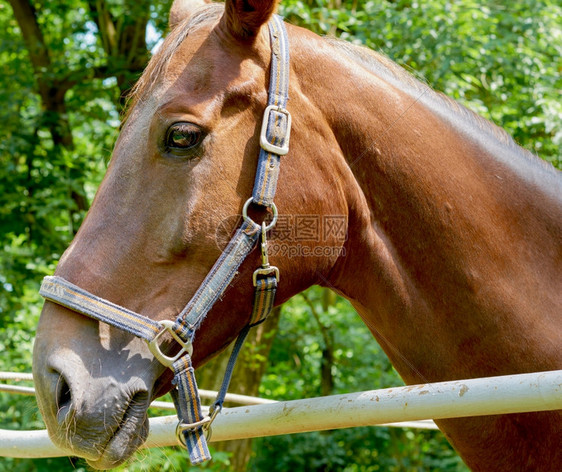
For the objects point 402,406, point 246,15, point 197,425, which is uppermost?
Answer: point 246,15

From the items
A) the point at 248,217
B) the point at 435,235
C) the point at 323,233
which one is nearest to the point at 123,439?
the point at 248,217

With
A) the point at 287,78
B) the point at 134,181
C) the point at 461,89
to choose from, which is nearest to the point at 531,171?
the point at 287,78

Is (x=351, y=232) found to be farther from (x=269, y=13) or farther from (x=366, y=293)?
(x=269, y=13)

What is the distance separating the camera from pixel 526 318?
6.72 ft

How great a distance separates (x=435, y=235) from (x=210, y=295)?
0.79 meters

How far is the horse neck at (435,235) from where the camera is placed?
6.74ft

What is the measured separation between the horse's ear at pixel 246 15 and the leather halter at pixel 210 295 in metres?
0.10

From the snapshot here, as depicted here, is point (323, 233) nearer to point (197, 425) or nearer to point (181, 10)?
point (197, 425)

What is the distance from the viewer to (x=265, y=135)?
198 centimetres

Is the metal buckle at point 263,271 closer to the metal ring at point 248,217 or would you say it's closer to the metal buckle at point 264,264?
the metal buckle at point 264,264

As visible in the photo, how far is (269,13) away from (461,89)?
4362 millimetres

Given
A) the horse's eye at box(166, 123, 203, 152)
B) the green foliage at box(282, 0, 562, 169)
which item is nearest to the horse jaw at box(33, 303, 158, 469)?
the horse's eye at box(166, 123, 203, 152)

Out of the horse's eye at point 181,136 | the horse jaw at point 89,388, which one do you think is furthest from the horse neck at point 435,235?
the horse jaw at point 89,388

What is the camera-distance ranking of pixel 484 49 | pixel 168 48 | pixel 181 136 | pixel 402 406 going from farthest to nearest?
pixel 484 49 < pixel 168 48 < pixel 181 136 < pixel 402 406
